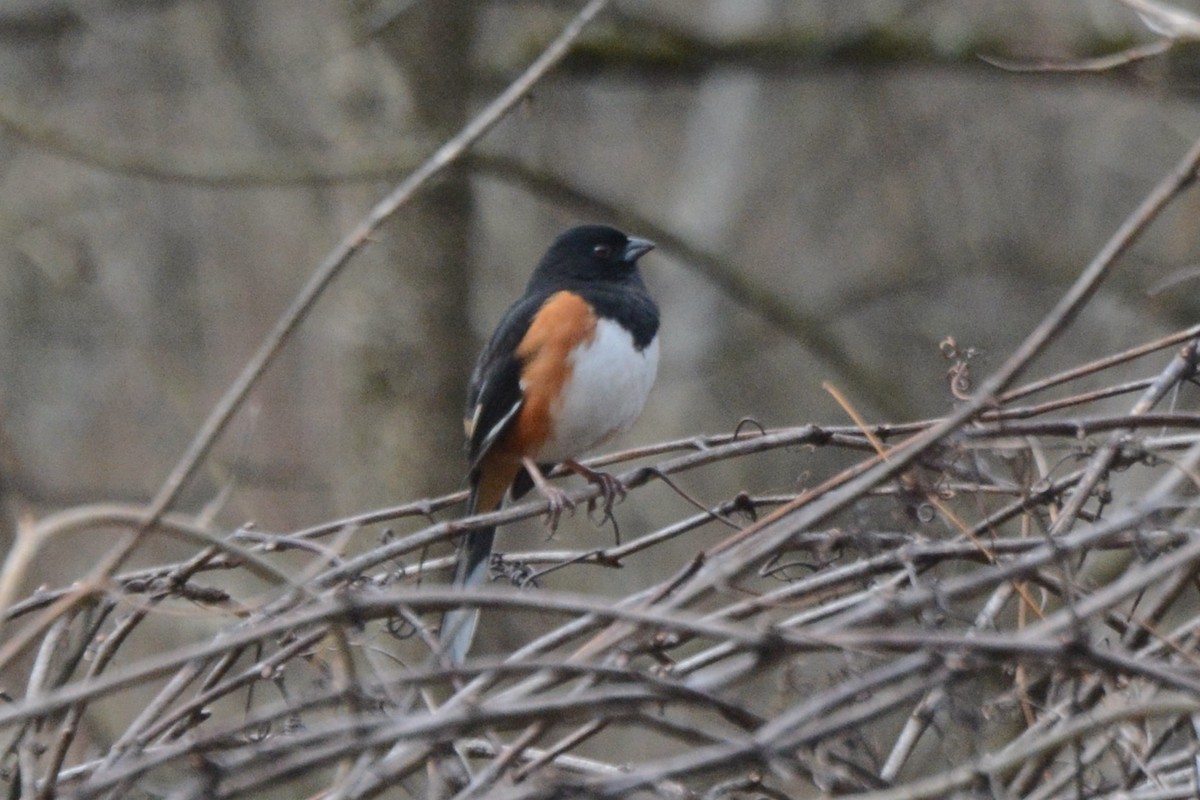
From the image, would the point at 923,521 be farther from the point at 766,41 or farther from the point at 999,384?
the point at 766,41

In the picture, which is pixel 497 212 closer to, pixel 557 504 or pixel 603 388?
pixel 603 388

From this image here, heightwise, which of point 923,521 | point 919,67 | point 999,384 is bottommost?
point 923,521

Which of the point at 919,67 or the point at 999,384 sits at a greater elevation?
the point at 919,67

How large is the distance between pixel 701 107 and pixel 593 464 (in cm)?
695

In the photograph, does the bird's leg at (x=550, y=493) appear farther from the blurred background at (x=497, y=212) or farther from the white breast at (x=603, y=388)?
the blurred background at (x=497, y=212)

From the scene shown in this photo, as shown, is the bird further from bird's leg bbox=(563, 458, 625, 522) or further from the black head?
the black head

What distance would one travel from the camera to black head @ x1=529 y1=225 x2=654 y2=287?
3887 millimetres

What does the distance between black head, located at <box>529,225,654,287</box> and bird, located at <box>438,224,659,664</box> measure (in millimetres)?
114

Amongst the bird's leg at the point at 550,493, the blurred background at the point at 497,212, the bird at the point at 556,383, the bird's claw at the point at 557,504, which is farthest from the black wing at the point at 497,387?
the blurred background at the point at 497,212

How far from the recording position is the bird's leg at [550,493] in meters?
2.94

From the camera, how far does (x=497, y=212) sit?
8.38m

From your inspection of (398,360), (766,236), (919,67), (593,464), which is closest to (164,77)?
(398,360)

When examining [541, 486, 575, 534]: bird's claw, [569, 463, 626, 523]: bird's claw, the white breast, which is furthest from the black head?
[541, 486, 575, 534]: bird's claw

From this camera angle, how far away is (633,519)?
7.59 meters
